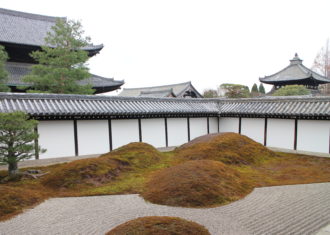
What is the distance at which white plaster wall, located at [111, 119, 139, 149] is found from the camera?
538 inches

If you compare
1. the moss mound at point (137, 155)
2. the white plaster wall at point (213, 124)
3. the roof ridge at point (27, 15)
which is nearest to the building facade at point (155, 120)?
the white plaster wall at point (213, 124)

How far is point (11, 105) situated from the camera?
36.6 feet

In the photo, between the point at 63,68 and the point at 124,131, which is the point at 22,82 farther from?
the point at 124,131

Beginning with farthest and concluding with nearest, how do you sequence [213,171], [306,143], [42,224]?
[306,143]
[213,171]
[42,224]

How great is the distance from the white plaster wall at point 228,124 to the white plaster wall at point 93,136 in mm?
8555

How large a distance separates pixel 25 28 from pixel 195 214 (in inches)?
885

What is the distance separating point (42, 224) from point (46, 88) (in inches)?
540

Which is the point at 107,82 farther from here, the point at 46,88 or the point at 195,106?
the point at 195,106

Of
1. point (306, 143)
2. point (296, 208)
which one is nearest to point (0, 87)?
point (296, 208)

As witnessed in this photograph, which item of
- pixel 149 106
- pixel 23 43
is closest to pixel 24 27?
pixel 23 43

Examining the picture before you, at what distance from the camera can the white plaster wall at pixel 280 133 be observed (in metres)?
14.1

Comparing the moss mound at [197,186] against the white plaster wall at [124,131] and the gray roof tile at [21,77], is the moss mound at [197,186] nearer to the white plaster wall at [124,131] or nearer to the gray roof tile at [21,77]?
the white plaster wall at [124,131]

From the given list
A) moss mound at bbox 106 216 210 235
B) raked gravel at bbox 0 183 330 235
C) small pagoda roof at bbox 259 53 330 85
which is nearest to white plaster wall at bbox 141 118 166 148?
raked gravel at bbox 0 183 330 235

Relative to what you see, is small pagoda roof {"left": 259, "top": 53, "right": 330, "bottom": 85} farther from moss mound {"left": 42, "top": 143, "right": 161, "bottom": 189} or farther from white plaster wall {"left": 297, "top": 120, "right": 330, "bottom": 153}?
moss mound {"left": 42, "top": 143, "right": 161, "bottom": 189}
